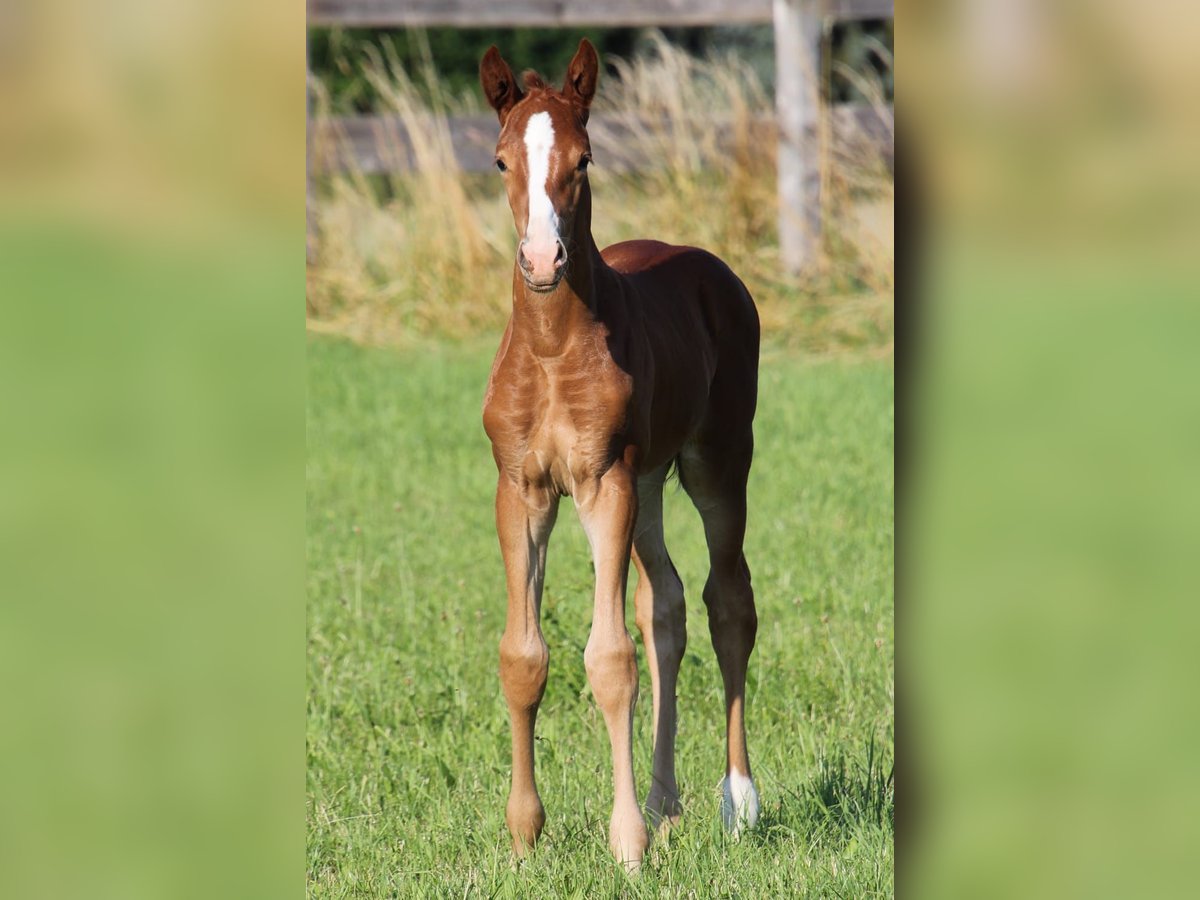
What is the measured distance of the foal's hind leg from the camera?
4.03m

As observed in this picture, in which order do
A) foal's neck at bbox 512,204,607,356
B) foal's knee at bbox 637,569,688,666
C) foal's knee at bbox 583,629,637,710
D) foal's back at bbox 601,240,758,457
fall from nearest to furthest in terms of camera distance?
foal's neck at bbox 512,204,607,356, foal's knee at bbox 583,629,637,710, foal's back at bbox 601,240,758,457, foal's knee at bbox 637,569,688,666

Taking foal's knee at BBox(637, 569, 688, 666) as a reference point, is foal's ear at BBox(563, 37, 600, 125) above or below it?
above

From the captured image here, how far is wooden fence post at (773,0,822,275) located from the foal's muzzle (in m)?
8.59

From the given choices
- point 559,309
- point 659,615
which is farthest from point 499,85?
point 659,615

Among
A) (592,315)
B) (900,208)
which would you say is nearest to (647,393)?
(592,315)

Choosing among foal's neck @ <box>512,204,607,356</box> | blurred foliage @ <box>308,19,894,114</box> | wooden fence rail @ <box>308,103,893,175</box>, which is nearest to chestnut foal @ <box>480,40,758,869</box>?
foal's neck @ <box>512,204,607,356</box>

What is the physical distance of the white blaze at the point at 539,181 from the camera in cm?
284

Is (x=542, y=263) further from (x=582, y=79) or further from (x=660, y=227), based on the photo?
(x=660, y=227)

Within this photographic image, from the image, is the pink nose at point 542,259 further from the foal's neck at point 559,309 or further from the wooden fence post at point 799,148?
the wooden fence post at point 799,148

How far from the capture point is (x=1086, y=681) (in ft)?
3.48

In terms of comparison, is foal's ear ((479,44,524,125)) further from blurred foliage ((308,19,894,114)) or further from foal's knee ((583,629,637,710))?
blurred foliage ((308,19,894,114))

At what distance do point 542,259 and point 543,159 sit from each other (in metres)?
0.25

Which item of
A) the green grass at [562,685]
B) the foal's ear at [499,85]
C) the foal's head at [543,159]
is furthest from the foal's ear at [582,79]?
the green grass at [562,685]

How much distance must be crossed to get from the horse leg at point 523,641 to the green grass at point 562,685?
10 cm
